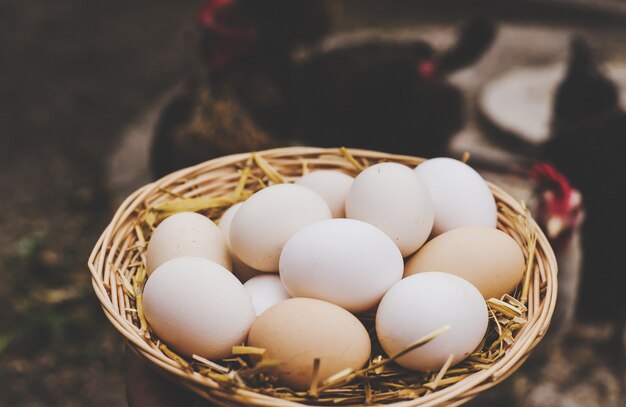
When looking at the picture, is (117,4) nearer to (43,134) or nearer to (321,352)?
(43,134)

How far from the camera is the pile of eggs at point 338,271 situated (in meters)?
0.96

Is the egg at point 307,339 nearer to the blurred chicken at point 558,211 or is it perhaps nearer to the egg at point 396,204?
the egg at point 396,204

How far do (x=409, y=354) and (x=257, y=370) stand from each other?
0.75 ft

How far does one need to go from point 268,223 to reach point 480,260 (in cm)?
37

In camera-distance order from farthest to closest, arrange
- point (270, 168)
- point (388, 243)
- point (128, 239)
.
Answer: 1. point (270, 168)
2. point (128, 239)
3. point (388, 243)

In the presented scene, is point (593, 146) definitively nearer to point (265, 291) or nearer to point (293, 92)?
point (293, 92)

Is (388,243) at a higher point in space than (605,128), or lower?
higher

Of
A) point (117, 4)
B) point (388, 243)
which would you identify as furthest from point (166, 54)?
point (388, 243)

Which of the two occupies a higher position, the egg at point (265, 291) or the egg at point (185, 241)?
the egg at point (185, 241)

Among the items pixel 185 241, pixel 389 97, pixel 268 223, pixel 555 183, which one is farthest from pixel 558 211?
pixel 185 241

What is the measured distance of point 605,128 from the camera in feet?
5.61

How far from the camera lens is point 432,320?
96cm

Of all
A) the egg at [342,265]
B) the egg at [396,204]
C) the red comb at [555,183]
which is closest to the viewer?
the egg at [342,265]

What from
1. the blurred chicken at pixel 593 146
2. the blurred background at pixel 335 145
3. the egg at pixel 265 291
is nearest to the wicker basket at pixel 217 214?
the egg at pixel 265 291
